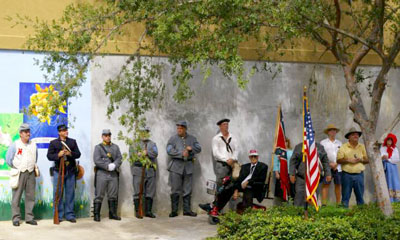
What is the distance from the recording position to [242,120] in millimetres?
16859

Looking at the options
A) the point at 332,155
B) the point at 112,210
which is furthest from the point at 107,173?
the point at 332,155

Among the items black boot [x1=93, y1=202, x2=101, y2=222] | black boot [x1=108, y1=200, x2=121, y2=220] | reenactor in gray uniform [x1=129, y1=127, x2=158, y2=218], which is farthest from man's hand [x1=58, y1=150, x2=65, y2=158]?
reenactor in gray uniform [x1=129, y1=127, x2=158, y2=218]

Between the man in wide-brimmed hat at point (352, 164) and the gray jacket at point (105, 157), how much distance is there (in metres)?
5.03

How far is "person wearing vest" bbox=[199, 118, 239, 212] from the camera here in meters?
15.5

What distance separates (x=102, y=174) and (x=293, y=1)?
5693 millimetres

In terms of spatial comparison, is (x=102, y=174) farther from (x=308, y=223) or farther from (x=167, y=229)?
(x=308, y=223)

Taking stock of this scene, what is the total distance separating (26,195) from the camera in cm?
1441

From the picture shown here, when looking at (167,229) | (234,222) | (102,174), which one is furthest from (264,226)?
(102,174)

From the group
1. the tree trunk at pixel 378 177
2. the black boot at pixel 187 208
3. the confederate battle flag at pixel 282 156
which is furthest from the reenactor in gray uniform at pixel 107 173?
the tree trunk at pixel 378 177

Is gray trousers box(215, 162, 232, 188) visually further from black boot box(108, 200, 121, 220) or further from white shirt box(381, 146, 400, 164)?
white shirt box(381, 146, 400, 164)

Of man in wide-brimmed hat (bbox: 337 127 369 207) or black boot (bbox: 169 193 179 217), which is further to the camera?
man in wide-brimmed hat (bbox: 337 127 369 207)

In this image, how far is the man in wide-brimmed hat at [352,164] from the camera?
16.3 meters

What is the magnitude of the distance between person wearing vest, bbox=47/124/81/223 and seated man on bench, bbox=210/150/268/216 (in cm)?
293

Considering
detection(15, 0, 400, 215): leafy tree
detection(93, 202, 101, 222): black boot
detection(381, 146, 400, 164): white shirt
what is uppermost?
detection(15, 0, 400, 215): leafy tree
